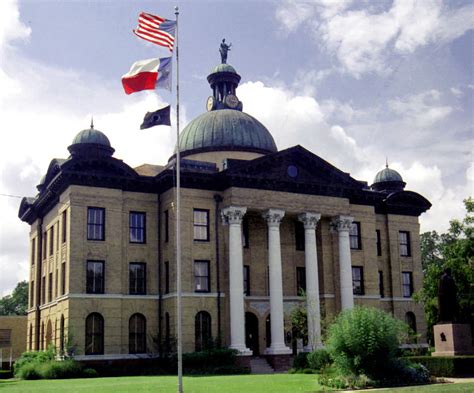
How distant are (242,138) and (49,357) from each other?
2270 centimetres

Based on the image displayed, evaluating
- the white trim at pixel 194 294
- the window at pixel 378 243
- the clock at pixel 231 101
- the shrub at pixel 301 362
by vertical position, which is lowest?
→ the shrub at pixel 301 362

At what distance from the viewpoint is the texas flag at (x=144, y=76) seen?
26500 millimetres

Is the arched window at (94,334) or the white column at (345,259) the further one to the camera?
the white column at (345,259)

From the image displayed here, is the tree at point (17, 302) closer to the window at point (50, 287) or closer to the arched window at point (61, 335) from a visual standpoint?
the window at point (50, 287)

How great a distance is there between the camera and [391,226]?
56.4m

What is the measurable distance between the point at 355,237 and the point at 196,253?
47.1 ft

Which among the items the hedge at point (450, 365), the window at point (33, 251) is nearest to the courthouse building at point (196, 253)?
the window at point (33, 251)

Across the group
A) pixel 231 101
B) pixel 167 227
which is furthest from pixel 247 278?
pixel 231 101

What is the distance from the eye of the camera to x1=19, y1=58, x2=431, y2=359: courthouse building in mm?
43562

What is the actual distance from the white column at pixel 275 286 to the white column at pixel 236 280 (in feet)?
6.70

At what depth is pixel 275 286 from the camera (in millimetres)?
45281

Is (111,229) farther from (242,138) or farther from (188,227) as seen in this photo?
(242,138)

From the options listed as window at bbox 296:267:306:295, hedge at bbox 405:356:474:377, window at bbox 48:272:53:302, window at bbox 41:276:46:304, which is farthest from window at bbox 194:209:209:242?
hedge at bbox 405:356:474:377

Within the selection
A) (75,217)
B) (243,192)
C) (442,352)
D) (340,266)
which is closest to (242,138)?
(243,192)
